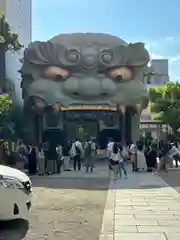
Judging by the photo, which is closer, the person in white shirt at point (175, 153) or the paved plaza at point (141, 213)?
the paved plaza at point (141, 213)

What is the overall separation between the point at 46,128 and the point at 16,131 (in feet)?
9.53

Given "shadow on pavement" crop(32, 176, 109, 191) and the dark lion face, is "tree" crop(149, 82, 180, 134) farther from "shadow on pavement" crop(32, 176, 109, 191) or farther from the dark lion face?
"shadow on pavement" crop(32, 176, 109, 191)

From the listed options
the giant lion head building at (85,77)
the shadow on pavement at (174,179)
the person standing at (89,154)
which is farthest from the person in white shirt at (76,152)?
the giant lion head building at (85,77)

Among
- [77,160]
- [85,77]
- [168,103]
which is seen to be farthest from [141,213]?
[168,103]

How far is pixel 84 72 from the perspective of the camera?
128 feet

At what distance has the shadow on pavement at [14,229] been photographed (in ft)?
24.1

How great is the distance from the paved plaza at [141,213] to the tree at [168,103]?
3625 centimetres

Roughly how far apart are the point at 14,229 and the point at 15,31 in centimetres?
4669

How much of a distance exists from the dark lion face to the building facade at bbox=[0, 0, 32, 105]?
7.55 ft


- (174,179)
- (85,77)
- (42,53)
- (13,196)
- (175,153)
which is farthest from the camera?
(42,53)

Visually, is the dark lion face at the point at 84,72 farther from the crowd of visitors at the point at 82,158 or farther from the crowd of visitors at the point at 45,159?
the crowd of visitors at the point at 45,159

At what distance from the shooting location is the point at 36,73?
129 feet

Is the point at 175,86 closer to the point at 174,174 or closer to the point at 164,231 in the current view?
the point at 174,174

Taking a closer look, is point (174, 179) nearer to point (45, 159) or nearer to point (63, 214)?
point (45, 159)
